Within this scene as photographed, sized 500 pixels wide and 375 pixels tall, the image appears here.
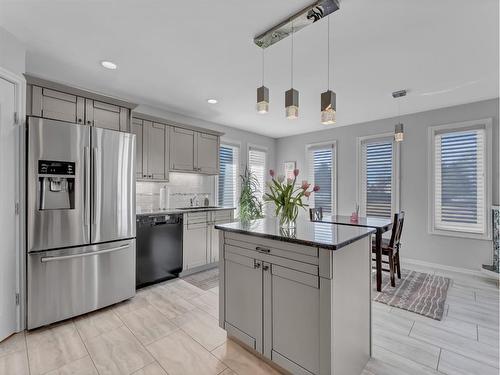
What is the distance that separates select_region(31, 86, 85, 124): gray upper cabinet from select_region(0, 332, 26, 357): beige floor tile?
214 cm

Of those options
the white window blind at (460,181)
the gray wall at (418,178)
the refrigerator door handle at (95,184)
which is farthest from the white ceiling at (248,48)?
the refrigerator door handle at (95,184)

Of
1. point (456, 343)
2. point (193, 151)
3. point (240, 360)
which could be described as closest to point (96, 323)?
point (240, 360)

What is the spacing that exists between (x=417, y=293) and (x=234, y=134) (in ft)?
14.0

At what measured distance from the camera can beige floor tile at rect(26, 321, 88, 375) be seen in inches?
74.2

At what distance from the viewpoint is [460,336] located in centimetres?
226

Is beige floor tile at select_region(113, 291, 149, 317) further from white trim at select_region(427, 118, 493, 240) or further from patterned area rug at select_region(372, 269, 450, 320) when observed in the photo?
white trim at select_region(427, 118, 493, 240)

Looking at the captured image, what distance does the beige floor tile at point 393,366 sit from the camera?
1.82 metres

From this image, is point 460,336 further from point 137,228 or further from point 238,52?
point 137,228

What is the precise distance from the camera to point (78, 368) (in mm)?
1842

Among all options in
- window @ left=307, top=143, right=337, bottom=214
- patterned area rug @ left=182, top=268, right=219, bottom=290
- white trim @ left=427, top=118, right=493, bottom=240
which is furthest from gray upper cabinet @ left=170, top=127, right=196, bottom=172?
white trim @ left=427, top=118, right=493, bottom=240

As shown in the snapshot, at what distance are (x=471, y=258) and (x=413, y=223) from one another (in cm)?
91

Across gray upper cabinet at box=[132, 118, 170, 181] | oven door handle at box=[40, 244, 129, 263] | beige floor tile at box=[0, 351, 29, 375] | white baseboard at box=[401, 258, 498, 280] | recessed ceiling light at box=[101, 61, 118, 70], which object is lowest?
beige floor tile at box=[0, 351, 29, 375]

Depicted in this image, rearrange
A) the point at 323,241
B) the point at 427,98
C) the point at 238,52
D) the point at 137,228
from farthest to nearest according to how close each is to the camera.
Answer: the point at 427,98 → the point at 137,228 → the point at 238,52 → the point at 323,241

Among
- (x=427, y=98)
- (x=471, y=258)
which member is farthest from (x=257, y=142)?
(x=471, y=258)
